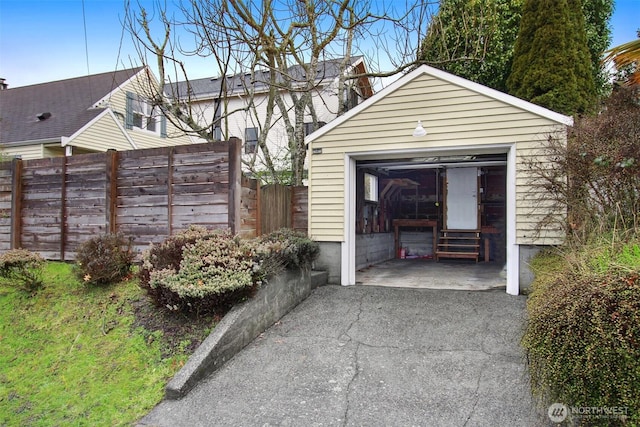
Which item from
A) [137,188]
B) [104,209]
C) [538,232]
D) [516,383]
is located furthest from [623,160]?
[104,209]

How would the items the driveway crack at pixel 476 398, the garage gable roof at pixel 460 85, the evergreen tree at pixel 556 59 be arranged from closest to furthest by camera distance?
the driveway crack at pixel 476 398 → the garage gable roof at pixel 460 85 → the evergreen tree at pixel 556 59

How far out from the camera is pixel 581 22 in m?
9.23

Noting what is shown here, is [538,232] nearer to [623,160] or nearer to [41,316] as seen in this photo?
[623,160]

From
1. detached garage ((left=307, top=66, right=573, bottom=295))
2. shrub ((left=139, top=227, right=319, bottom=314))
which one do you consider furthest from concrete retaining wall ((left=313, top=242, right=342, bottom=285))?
shrub ((left=139, top=227, right=319, bottom=314))

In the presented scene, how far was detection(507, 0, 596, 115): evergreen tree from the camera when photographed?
8719 mm

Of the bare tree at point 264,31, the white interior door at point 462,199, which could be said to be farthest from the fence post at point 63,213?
the white interior door at point 462,199

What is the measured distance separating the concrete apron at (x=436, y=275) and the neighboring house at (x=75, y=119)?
326 inches

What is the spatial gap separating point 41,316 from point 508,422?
5616 mm

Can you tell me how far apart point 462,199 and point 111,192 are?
8658 mm

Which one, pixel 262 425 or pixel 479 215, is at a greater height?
pixel 479 215

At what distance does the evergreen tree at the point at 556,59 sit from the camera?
8.72 meters

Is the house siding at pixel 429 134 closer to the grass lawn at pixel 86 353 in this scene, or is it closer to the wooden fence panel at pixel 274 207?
the wooden fence panel at pixel 274 207

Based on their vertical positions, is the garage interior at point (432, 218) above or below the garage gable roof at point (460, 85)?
below

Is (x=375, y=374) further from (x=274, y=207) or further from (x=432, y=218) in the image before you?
(x=432, y=218)
